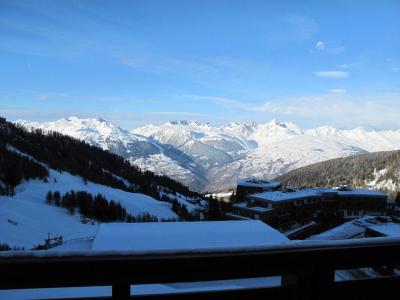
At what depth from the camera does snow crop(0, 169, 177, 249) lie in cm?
4057

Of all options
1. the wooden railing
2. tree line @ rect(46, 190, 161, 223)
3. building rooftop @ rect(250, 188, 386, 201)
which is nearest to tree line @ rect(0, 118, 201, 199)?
tree line @ rect(46, 190, 161, 223)

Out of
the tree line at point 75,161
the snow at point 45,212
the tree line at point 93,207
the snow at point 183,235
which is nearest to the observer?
the snow at point 183,235

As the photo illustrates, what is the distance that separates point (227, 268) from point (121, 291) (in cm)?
58

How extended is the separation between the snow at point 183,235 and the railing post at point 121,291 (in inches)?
405

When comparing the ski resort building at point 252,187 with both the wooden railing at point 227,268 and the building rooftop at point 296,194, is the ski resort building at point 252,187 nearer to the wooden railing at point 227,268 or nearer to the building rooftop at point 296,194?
the building rooftop at point 296,194

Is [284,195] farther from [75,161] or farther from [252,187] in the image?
[75,161]

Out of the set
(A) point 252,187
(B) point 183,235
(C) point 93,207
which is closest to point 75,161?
(C) point 93,207

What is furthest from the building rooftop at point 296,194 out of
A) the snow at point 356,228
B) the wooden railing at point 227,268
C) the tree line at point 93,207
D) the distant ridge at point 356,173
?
the wooden railing at point 227,268

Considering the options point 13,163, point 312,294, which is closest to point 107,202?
point 13,163

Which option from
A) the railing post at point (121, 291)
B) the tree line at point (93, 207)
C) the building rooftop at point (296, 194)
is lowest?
the tree line at point (93, 207)

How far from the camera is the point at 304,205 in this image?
6175 cm

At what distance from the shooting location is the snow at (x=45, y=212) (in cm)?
4057

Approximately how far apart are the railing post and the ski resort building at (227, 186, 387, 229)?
5375cm

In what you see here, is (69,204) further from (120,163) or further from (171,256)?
(120,163)
